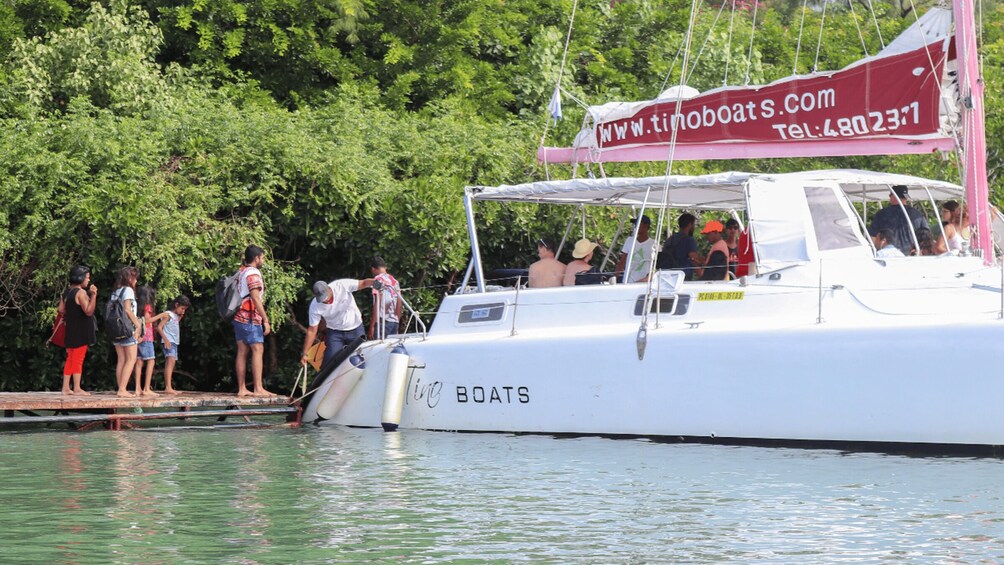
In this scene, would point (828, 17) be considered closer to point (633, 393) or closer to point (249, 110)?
point (249, 110)

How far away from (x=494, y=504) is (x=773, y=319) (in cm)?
386

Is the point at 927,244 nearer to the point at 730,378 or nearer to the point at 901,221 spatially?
the point at 901,221

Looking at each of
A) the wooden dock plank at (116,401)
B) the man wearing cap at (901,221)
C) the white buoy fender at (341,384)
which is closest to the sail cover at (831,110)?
the man wearing cap at (901,221)

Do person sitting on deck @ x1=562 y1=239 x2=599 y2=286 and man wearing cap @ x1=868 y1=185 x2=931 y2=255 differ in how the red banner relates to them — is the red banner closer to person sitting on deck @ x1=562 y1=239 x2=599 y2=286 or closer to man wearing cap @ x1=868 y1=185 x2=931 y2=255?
man wearing cap @ x1=868 y1=185 x2=931 y2=255

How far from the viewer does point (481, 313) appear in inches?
557

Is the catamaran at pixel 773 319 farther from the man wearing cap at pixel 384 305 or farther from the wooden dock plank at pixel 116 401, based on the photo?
the wooden dock plank at pixel 116 401

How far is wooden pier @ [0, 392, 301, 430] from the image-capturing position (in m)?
14.3

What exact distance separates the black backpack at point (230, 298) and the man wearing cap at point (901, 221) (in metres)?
6.36

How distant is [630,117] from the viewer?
15.0 meters

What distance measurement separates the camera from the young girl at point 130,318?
48.4ft

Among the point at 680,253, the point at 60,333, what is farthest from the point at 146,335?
the point at 680,253

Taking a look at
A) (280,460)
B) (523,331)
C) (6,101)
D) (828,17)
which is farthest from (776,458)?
(828,17)

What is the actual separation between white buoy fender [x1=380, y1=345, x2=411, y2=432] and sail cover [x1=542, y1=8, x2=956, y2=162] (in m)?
3.15

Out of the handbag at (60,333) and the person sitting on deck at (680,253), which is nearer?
the person sitting on deck at (680,253)
